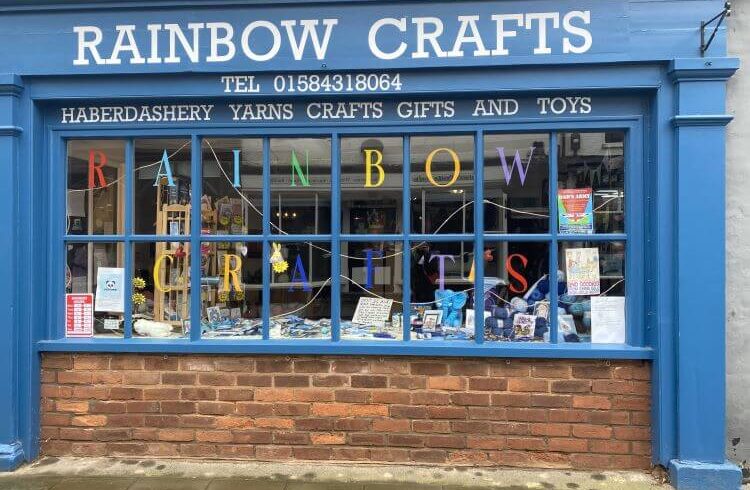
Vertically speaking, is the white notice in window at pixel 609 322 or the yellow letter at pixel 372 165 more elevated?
the yellow letter at pixel 372 165

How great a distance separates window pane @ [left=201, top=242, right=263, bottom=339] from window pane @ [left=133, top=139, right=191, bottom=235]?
0.33 metres

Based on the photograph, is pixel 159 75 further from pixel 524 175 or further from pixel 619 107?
pixel 619 107

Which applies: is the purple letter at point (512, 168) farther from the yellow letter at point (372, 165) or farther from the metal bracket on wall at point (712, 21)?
the metal bracket on wall at point (712, 21)

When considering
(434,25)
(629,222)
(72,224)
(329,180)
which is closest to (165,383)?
(72,224)

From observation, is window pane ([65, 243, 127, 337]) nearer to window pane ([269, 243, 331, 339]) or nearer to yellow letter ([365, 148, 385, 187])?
window pane ([269, 243, 331, 339])

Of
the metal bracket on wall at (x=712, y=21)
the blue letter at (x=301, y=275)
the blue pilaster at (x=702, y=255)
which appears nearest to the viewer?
the metal bracket on wall at (x=712, y=21)

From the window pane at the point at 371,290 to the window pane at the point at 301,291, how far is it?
0.15 meters

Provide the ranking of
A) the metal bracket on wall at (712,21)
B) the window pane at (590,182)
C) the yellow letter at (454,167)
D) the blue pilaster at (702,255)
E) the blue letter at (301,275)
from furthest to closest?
the blue letter at (301,275)
the yellow letter at (454,167)
the window pane at (590,182)
the blue pilaster at (702,255)
the metal bracket on wall at (712,21)

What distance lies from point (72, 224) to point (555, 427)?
398 cm

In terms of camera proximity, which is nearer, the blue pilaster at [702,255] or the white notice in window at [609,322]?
the blue pilaster at [702,255]

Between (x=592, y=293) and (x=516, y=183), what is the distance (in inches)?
39.1

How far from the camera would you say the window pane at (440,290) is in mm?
4176

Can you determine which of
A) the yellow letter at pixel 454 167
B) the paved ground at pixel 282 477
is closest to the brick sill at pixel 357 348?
the paved ground at pixel 282 477

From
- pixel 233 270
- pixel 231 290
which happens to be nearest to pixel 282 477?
pixel 231 290
